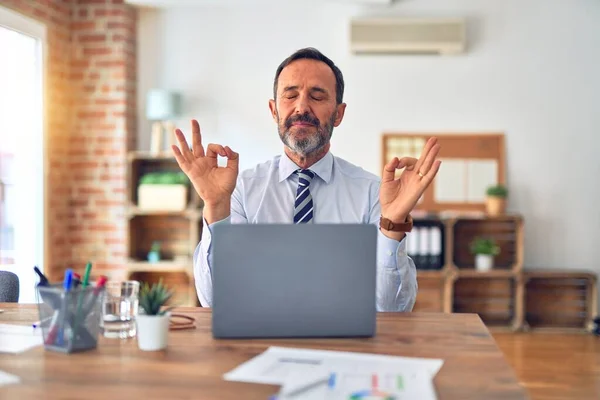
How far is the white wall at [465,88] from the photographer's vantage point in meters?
5.59

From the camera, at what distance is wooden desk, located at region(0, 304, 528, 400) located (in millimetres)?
1178

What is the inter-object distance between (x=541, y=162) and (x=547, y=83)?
2.06 feet

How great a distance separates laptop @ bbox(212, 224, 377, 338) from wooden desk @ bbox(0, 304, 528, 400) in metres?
0.04

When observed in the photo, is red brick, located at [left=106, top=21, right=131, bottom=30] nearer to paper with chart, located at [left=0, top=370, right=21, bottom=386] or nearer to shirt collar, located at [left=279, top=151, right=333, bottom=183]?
shirt collar, located at [left=279, top=151, right=333, bottom=183]

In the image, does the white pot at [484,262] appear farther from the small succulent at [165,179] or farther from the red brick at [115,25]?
the red brick at [115,25]

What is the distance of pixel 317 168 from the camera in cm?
249

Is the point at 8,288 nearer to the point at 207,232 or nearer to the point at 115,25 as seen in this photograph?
the point at 207,232

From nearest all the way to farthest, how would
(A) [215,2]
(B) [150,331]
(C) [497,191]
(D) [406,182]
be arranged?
1. (B) [150,331]
2. (D) [406,182]
3. (C) [497,191]
4. (A) [215,2]

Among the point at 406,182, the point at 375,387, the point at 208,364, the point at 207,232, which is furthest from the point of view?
the point at 207,232

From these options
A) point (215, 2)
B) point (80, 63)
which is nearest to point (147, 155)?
point (80, 63)

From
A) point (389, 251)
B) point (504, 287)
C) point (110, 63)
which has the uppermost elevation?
point (110, 63)

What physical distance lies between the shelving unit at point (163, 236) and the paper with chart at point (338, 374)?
4143 millimetres

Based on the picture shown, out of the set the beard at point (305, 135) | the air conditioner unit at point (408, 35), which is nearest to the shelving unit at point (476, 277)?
the air conditioner unit at point (408, 35)

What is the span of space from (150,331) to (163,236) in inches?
170
